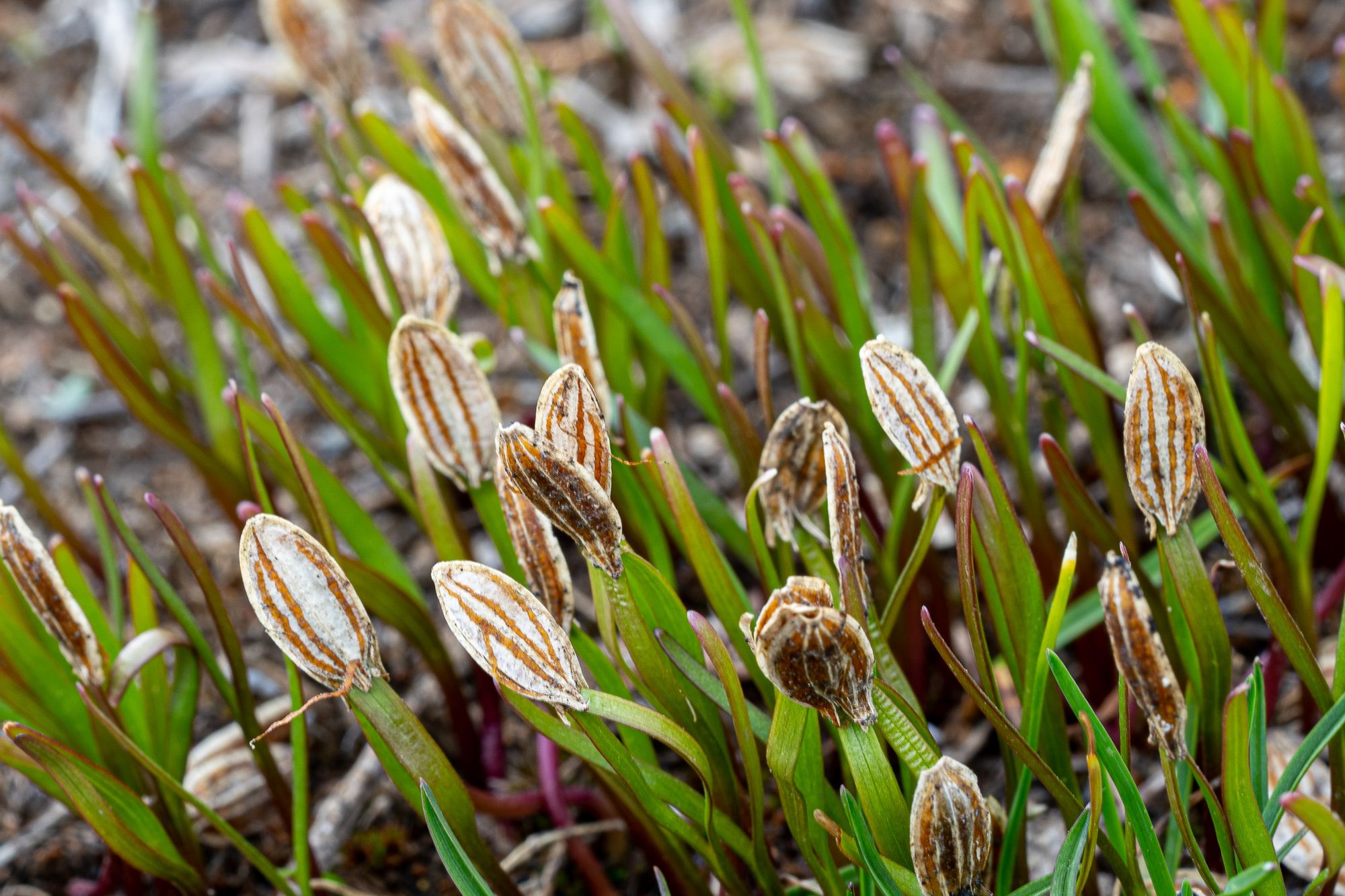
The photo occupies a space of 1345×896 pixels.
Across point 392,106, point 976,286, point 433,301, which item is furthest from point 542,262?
point 392,106

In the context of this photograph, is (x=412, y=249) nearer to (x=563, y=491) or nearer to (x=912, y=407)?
(x=563, y=491)

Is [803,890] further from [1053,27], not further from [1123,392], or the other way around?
[1053,27]

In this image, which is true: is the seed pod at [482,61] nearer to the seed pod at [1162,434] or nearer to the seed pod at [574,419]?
the seed pod at [574,419]

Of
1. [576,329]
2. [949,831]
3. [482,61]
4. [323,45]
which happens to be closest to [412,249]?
[576,329]

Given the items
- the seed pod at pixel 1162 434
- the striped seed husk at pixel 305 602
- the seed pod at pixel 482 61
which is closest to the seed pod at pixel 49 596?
the striped seed husk at pixel 305 602

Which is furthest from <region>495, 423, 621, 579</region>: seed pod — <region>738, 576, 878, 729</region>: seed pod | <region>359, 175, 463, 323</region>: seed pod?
<region>359, 175, 463, 323</region>: seed pod

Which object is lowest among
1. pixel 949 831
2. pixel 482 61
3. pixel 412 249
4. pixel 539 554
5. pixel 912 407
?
pixel 949 831
